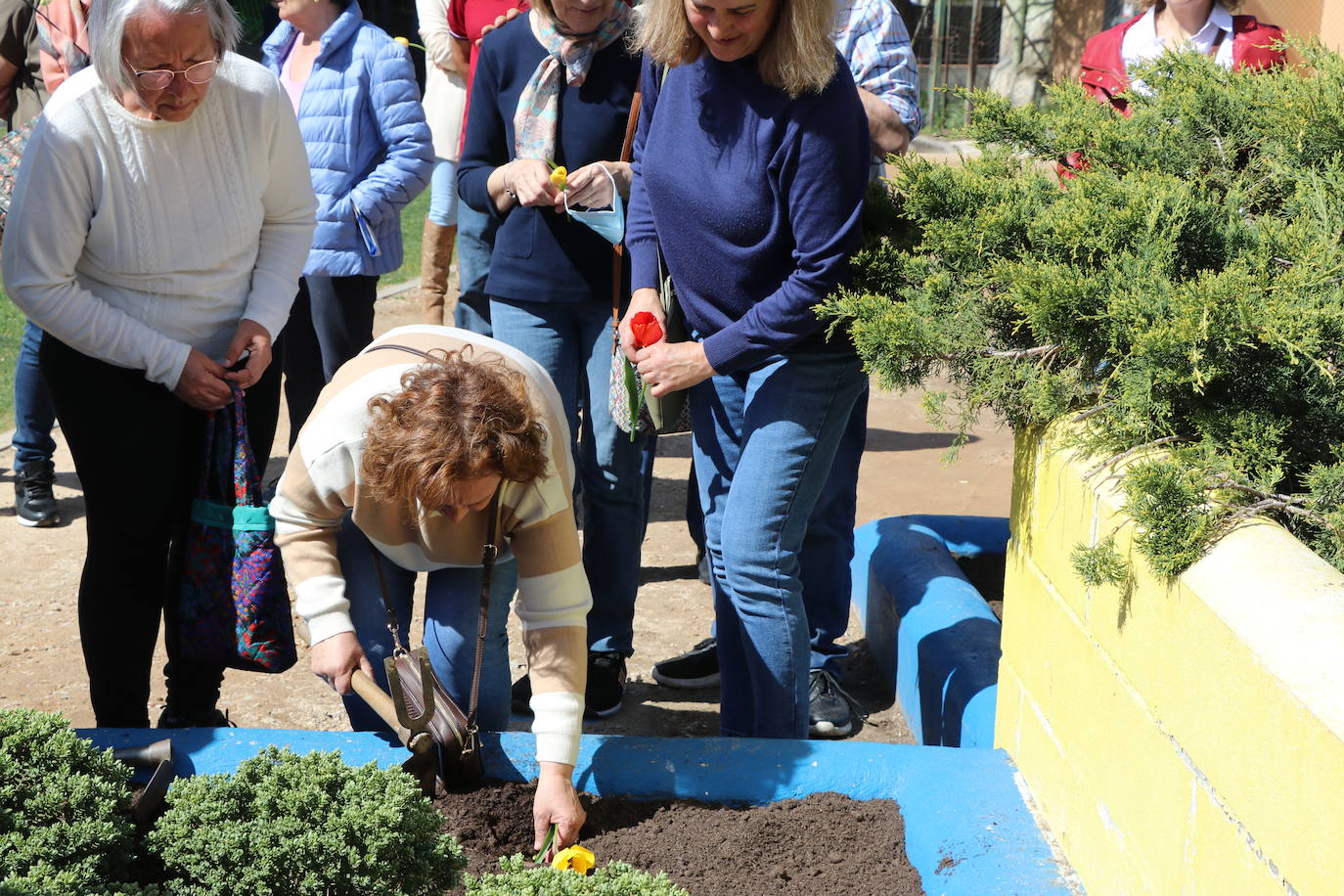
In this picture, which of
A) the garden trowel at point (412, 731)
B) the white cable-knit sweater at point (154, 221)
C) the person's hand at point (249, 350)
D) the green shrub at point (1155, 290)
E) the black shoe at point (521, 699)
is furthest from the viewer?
the black shoe at point (521, 699)

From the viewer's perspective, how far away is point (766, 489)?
9.09 ft

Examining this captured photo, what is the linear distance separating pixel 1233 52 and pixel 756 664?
97.8 inches

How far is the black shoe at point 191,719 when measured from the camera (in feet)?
10.2

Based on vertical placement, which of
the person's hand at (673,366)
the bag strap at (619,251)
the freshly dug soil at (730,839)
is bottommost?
the freshly dug soil at (730,839)

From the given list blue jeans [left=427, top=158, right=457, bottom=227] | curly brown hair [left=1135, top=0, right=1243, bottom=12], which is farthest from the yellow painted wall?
blue jeans [left=427, top=158, right=457, bottom=227]

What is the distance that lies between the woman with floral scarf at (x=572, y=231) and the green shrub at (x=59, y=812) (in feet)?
4.90

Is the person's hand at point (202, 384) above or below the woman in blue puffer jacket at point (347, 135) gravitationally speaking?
below

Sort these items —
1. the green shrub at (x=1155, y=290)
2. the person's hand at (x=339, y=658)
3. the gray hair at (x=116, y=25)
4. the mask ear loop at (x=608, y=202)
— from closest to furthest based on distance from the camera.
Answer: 1. the green shrub at (x=1155, y=290)
2. the person's hand at (x=339, y=658)
3. the gray hair at (x=116, y=25)
4. the mask ear loop at (x=608, y=202)

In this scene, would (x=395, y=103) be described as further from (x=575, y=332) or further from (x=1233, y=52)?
(x=1233, y=52)

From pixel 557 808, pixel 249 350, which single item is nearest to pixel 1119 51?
pixel 249 350

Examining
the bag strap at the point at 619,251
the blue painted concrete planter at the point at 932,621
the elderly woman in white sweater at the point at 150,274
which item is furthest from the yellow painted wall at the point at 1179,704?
the elderly woman in white sweater at the point at 150,274

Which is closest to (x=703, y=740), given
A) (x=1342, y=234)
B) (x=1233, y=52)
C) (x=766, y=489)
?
(x=766, y=489)

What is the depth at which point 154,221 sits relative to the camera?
2.83 meters

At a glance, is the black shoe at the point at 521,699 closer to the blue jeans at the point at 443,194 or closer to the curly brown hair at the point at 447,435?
the curly brown hair at the point at 447,435
